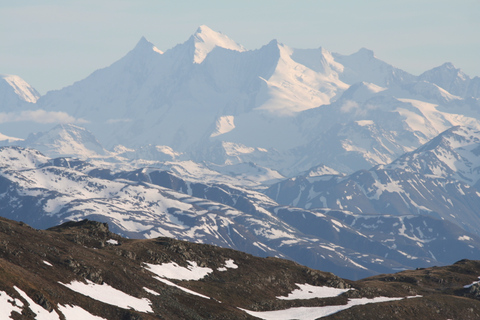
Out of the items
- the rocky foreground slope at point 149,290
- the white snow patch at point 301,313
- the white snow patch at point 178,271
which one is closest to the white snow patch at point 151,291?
the rocky foreground slope at point 149,290

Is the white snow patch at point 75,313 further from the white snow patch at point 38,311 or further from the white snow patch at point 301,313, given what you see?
the white snow patch at point 301,313

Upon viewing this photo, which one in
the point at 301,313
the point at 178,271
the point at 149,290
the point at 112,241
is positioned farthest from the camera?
the point at 112,241

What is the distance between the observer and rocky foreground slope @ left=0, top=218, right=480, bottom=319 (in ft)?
417

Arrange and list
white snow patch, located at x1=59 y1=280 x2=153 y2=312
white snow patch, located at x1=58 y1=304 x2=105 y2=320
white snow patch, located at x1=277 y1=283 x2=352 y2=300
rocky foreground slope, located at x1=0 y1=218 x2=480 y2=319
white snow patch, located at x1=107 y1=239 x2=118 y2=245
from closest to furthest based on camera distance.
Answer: white snow patch, located at x1=58 y1=304 x2=105 y2=320 → rocky foreground slope, located at x1=0 y1=218 x2=480 y2=319 → white snow patch, located at x1=59 y1=280 x2=153 y2=312 → white snow patch, located at x1=277 y1=283 x2=352 y2=300 → white snow patch, located at x1=107 y1=239 x2=118 y2=245

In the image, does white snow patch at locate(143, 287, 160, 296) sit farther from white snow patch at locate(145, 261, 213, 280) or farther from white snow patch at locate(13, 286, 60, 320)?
white snow patch at locate(13, 286, 60, 320)

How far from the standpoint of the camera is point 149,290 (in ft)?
502

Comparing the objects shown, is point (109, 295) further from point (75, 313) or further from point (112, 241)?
point (112, 241)

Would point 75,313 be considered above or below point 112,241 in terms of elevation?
above

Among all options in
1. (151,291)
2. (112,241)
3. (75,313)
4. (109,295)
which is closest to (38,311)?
(75,313)

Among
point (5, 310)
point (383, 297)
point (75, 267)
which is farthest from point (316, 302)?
point (5, 310)

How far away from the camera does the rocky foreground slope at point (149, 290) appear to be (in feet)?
417

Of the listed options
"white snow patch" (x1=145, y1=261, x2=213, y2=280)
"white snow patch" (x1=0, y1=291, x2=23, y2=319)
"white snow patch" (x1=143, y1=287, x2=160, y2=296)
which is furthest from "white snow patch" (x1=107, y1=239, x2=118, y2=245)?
"white snow patch" (x1=0, y1=291, x2=23, y2=319)

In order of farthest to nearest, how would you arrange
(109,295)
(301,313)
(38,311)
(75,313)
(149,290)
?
1. (301,313)
2. (149,290)
3. (109,295)
4. (75,313)
5. (38,311)

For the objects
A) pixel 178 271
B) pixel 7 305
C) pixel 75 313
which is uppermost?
pixel 7 305
